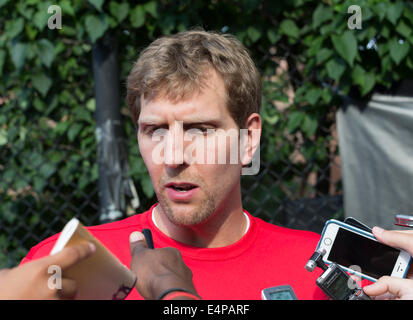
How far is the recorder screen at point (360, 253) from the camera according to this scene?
4.68 ft

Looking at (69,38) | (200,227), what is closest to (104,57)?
(69,38)

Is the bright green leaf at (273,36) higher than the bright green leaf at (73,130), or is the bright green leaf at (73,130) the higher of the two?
the bright green leaf at (273,36)

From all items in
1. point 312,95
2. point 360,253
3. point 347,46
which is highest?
point 347,46

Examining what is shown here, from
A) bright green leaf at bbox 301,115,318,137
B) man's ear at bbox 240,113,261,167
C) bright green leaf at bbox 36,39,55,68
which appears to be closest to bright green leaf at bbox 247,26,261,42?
bright green leaf at bbox 301,115,318,137

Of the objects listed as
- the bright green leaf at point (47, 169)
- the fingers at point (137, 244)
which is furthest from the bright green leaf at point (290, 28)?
the fingers at point (137, 244)

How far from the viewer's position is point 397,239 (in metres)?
1.37

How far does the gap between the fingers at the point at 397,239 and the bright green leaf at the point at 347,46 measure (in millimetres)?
1067

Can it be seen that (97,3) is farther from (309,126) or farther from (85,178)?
(309,126)

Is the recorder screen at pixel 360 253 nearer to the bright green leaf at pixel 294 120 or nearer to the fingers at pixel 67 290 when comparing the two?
the fingers at pixel 67 290

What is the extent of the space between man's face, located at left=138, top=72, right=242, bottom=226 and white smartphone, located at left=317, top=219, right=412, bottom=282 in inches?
15.2

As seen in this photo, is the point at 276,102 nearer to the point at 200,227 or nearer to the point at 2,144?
the point at 200,227

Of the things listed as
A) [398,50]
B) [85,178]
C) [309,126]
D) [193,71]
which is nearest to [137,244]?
[193,71]

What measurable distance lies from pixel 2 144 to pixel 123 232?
1.24m

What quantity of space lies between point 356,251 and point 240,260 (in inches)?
15.4
